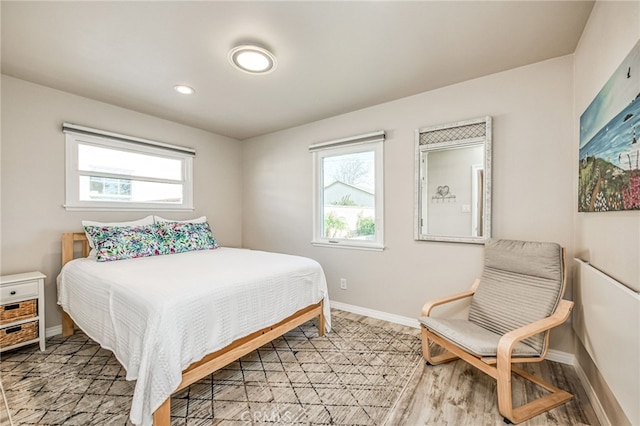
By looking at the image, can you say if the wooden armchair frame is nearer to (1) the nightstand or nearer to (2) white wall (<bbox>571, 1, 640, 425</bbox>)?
(2) white wall (<bbox>571, 1, 640, 425</bbox>)

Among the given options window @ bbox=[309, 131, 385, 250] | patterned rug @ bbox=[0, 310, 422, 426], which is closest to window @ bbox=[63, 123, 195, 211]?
patterned rug @ bbox=[0, 310, 422, 426]

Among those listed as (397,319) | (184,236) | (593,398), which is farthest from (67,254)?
(593,398)

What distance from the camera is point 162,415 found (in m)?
1.46

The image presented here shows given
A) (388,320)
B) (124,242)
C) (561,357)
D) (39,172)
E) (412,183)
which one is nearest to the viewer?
(561,357)

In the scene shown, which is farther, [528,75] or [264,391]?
[528,75]

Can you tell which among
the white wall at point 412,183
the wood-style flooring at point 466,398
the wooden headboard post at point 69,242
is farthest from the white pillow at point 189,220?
the wood-style flooring at point 466,398

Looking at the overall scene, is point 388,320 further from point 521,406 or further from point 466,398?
point 521,406

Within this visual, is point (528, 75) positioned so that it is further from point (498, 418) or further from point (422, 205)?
point (498, 418)

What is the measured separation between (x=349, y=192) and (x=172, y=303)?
244cm

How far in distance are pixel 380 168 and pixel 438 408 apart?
228 cm

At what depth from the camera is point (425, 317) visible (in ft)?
7.06

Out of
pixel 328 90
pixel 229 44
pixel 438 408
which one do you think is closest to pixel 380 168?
pixel 328 90

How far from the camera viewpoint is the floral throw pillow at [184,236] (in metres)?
3.15

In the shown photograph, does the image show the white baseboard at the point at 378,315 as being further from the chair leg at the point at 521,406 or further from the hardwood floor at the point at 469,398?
the chair leg at the point at 521,406
